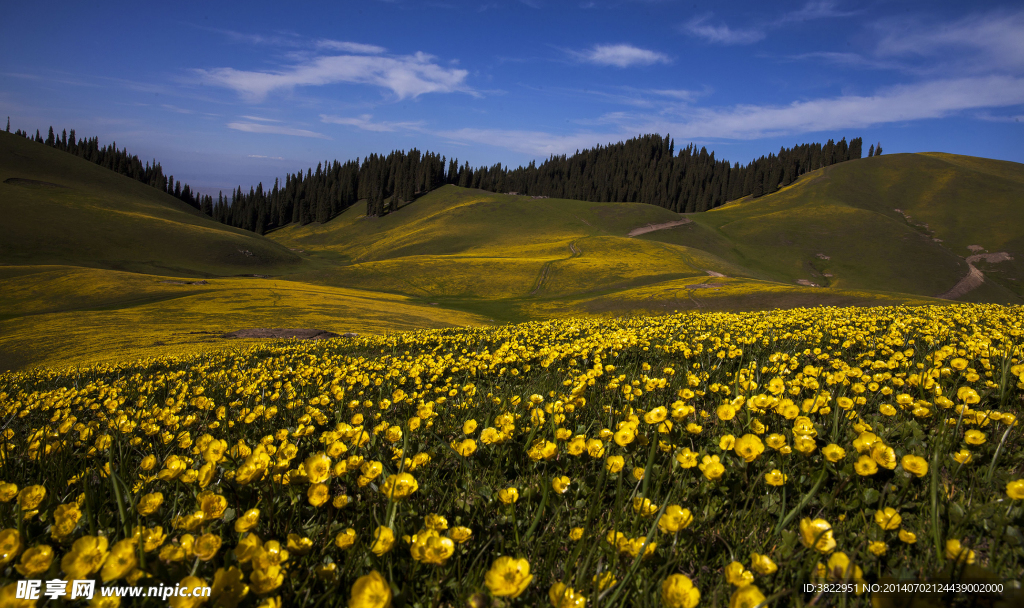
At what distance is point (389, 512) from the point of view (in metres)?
2.11

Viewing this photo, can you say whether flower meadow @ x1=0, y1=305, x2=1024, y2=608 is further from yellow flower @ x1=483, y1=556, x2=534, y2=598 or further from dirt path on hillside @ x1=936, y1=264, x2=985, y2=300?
dirt path on hillside @ x1=936, y1=264, x2=985, y2=300

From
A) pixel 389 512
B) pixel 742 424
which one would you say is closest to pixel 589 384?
pixel 742 424

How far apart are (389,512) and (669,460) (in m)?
1.76

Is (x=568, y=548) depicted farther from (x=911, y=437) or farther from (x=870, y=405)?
(x=870, y=405)

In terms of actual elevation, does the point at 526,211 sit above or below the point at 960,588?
above

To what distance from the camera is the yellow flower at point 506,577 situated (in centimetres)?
154

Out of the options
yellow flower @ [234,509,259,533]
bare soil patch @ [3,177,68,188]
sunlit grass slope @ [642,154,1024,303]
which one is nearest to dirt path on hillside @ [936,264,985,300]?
sunlit grass slope @ [642,154,1024,303]

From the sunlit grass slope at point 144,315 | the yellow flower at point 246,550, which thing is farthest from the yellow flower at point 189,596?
the sunlit grass slope at point 144,315

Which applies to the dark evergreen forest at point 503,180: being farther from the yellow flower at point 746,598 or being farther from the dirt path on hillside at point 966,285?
the yellow flower at point 746,598

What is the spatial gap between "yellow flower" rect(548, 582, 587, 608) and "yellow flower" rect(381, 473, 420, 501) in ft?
2.67

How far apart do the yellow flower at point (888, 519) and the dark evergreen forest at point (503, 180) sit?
147976 millimetres

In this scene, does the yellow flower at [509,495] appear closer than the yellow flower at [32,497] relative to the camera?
No

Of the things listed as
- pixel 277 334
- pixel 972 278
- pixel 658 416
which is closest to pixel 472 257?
pixel 277 334

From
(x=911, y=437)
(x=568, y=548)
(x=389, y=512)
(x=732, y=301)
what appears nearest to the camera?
(x=389, y=512)
